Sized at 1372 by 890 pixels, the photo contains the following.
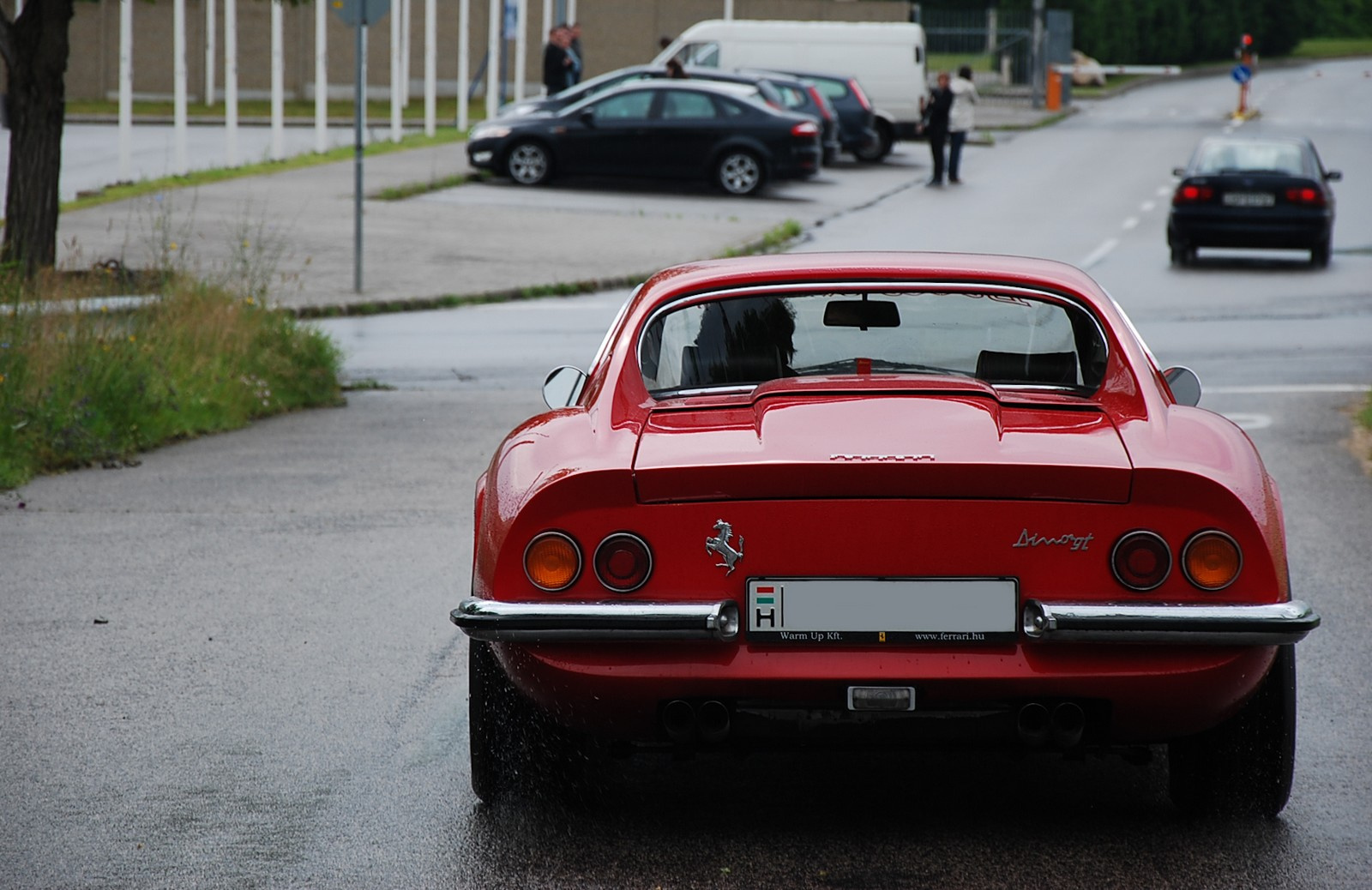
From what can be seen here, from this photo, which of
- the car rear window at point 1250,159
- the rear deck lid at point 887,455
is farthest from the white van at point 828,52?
the rear deck lid at point 887,455

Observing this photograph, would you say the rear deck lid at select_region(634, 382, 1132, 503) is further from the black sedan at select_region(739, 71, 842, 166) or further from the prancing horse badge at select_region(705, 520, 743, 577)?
the black sedan at select_region(739, 71, 842, 166)

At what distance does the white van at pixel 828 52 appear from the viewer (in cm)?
3900

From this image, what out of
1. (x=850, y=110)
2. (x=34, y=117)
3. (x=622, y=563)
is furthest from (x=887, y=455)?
(x=850, y=110)

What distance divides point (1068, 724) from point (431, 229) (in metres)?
19.5

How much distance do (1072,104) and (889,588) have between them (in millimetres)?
56158

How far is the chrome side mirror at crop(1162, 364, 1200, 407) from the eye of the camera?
206 inches

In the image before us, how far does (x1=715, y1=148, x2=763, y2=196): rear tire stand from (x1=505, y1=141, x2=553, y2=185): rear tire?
2574 mm

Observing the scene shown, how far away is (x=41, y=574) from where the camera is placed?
7.37 meters

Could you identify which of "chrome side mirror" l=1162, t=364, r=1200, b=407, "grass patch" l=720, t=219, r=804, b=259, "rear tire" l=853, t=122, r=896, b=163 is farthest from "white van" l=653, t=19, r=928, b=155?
"chrome side mirror" l=1162, t=364, r=1200, b=407

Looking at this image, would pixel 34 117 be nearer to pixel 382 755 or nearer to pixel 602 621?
pixel 382 755

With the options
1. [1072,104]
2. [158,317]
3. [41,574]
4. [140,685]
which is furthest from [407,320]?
[1072,104]

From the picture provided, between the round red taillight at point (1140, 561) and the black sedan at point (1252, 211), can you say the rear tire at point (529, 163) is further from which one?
the round red taillight at point (1140, 561)

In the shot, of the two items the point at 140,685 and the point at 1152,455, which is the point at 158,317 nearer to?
the point at 140,685

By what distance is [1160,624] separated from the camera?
400cm
